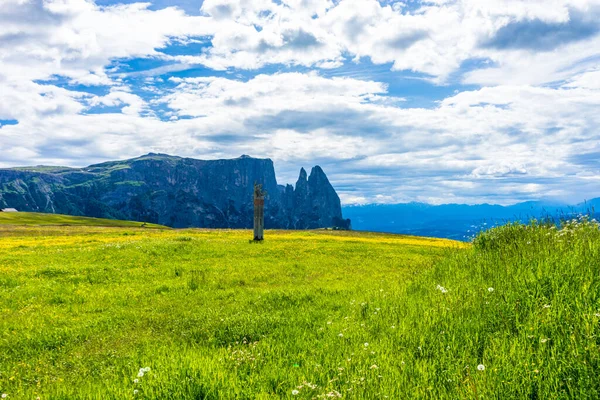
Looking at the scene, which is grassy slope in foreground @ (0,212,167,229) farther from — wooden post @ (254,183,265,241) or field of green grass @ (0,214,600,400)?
field of green grass @ (0,214,600,400)

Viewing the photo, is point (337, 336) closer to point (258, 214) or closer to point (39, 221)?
point (258, 214)

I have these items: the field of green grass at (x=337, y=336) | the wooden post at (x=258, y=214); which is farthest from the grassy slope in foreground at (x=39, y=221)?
the field of green grass at (x=337, y=336)

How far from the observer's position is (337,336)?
8039 millimetres

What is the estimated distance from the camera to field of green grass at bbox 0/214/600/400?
5254 mm

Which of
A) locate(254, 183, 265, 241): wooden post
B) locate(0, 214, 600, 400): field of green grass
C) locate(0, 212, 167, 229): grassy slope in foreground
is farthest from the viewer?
locate(0, 212, 167, 229): grassy slope in foreground

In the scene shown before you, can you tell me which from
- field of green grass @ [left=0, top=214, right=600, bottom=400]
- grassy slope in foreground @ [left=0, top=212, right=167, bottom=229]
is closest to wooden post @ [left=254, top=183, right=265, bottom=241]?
field of green grass @ [left=0, top=214, right=600, bottom=400]

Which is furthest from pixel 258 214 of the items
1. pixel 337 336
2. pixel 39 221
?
pixel 39 221

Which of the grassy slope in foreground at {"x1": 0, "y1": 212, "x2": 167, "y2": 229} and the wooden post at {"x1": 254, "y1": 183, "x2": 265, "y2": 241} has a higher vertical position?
the wooden post at {"x1": 254, "y1": 183, "x2": 265, "y2": 241}

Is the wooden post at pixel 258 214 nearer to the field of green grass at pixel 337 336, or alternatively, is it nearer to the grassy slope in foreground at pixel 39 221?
the field of green grass at pixel 337 336

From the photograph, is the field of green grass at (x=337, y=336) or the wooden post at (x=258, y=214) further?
the wooden post at (x=258, y=214)

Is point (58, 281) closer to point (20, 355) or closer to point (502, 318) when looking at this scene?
point (20, 355)

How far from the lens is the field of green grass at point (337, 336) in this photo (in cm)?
525

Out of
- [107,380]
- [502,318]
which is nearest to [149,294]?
[107,380]

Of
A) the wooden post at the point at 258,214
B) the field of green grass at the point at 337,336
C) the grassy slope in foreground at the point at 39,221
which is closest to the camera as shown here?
the field of green grass at the point at 337,336
